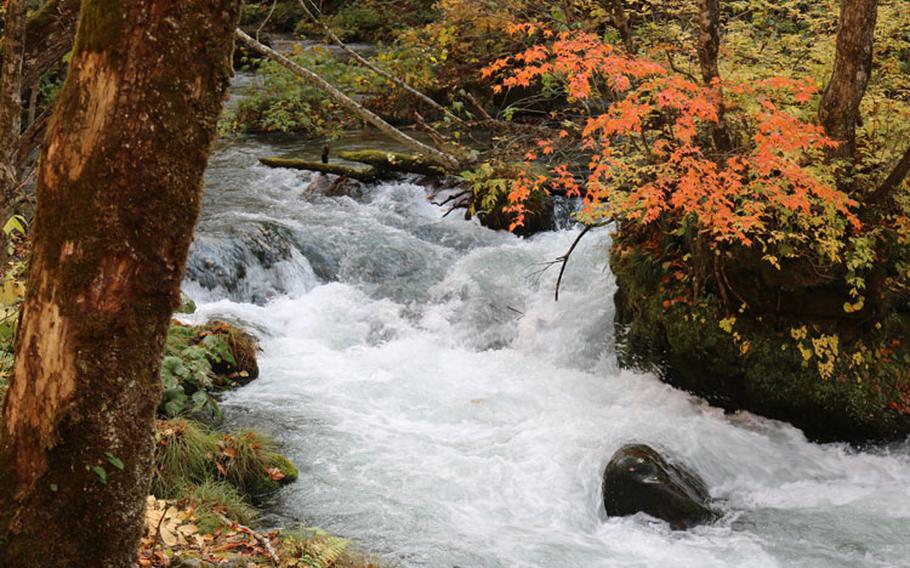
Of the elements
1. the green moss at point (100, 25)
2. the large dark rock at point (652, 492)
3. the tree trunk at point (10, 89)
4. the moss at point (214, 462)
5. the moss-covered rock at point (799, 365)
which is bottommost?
the moss at point (214, 462)

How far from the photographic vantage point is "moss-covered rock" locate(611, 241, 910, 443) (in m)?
7.47

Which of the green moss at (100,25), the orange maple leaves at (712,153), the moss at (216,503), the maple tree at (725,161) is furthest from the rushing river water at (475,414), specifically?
the green moss at (100,25)

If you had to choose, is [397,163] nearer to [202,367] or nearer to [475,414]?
[475,414]

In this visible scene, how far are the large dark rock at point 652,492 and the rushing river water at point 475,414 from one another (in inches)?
4.9

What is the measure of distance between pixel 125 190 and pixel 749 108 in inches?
241

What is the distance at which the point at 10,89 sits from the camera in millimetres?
4500

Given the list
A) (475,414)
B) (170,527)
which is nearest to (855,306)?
(475,414)

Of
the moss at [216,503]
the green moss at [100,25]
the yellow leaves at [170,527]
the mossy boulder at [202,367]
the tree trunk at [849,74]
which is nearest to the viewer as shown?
the green moss at [100,25]

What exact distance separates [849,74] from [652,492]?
4316mm

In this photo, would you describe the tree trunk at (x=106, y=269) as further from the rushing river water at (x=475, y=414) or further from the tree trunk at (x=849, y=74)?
the tree trunk at (x=849, y=74)

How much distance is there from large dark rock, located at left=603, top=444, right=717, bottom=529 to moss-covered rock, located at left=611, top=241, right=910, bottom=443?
1697 millimetres

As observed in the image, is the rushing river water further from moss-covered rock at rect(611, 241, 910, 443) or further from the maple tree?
the maple tree

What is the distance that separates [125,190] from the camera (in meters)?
2.46

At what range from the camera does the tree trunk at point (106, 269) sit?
2416mm
